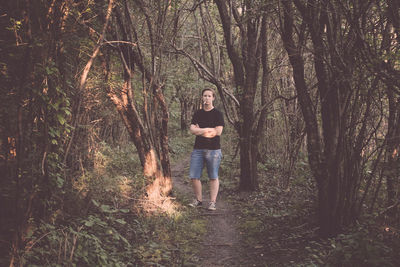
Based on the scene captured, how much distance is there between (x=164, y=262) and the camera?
3.80m

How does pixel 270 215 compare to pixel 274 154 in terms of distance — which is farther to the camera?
pixel 274 154

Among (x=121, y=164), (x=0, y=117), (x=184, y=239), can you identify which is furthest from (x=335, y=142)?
(x=121, y=164)

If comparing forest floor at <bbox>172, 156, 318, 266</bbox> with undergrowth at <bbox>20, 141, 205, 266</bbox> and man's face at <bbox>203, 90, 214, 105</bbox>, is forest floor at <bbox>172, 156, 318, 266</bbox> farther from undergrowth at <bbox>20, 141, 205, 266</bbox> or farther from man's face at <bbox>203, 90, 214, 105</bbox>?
man's face at <bbox>203, 90, 214, 105</bbox>

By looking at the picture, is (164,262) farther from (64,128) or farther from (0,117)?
(0,117)

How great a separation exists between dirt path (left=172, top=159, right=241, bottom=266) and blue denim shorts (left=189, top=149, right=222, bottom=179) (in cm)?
79

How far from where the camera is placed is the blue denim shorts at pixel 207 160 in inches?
232

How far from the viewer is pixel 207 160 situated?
19.5 feet

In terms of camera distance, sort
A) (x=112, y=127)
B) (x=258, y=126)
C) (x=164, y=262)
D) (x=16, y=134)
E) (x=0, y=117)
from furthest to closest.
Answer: (x=112, y=127) < (x=258, y=126) < (x=164, y=262) < (x=0, y=117) < (x=16, y=134)

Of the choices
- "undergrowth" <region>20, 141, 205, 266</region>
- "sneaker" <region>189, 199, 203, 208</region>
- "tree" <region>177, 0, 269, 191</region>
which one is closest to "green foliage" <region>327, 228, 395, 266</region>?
"undergrowth" <region>20, 141, 205, 266</region>

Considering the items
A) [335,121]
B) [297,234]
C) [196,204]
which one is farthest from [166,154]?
[335,121]

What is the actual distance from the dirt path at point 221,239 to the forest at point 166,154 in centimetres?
3

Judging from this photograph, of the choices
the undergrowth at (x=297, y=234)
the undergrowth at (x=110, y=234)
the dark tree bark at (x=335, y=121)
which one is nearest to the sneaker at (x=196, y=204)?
the undergrowth at (x=110, y=234)

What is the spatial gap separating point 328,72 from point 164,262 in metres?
3.28

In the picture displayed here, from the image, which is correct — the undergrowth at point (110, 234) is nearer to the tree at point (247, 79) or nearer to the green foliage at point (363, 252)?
the green foliage at point (363, 252)
